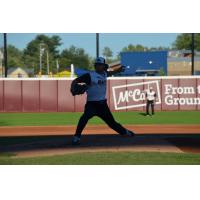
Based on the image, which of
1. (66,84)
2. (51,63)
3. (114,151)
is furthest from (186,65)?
(114,151)

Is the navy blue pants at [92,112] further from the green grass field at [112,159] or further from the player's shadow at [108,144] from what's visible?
the green grass field at [112,159]

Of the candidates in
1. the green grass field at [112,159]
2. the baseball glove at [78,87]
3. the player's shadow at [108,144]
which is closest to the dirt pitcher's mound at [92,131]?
the player's shadow at [108,144]

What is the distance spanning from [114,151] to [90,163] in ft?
4.44

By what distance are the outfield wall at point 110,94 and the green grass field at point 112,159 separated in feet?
59.5

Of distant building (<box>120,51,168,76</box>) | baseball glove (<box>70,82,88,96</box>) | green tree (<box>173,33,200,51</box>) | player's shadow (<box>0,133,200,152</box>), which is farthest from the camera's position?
green tree (<box>173,33,200,51</box>)

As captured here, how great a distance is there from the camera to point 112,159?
8.41 metres

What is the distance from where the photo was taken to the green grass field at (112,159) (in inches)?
320

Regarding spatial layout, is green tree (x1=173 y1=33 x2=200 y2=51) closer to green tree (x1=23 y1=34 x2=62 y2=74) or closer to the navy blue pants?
green tree (x1=23 y1=34 x2=62 y2=74)

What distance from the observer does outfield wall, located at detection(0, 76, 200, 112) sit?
27.2 m

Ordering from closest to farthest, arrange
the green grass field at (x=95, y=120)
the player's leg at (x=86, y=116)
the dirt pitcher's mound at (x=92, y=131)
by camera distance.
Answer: the player's leg at (x=86, y=116) < the dirt pitcher's mound at (x=92, y=131) < the green grass field at (x=95, y=120)

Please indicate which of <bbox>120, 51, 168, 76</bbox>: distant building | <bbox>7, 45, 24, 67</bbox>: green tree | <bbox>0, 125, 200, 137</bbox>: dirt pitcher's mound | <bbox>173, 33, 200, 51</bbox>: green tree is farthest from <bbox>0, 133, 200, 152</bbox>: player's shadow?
<bbox>7, 45, 24, 67</bbox>: green tree

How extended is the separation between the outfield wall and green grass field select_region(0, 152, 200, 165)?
59.5 ft

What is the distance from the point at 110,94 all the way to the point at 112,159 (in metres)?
18.8

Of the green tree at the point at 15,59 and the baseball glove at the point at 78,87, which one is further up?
the green tree at the point at 15,59
